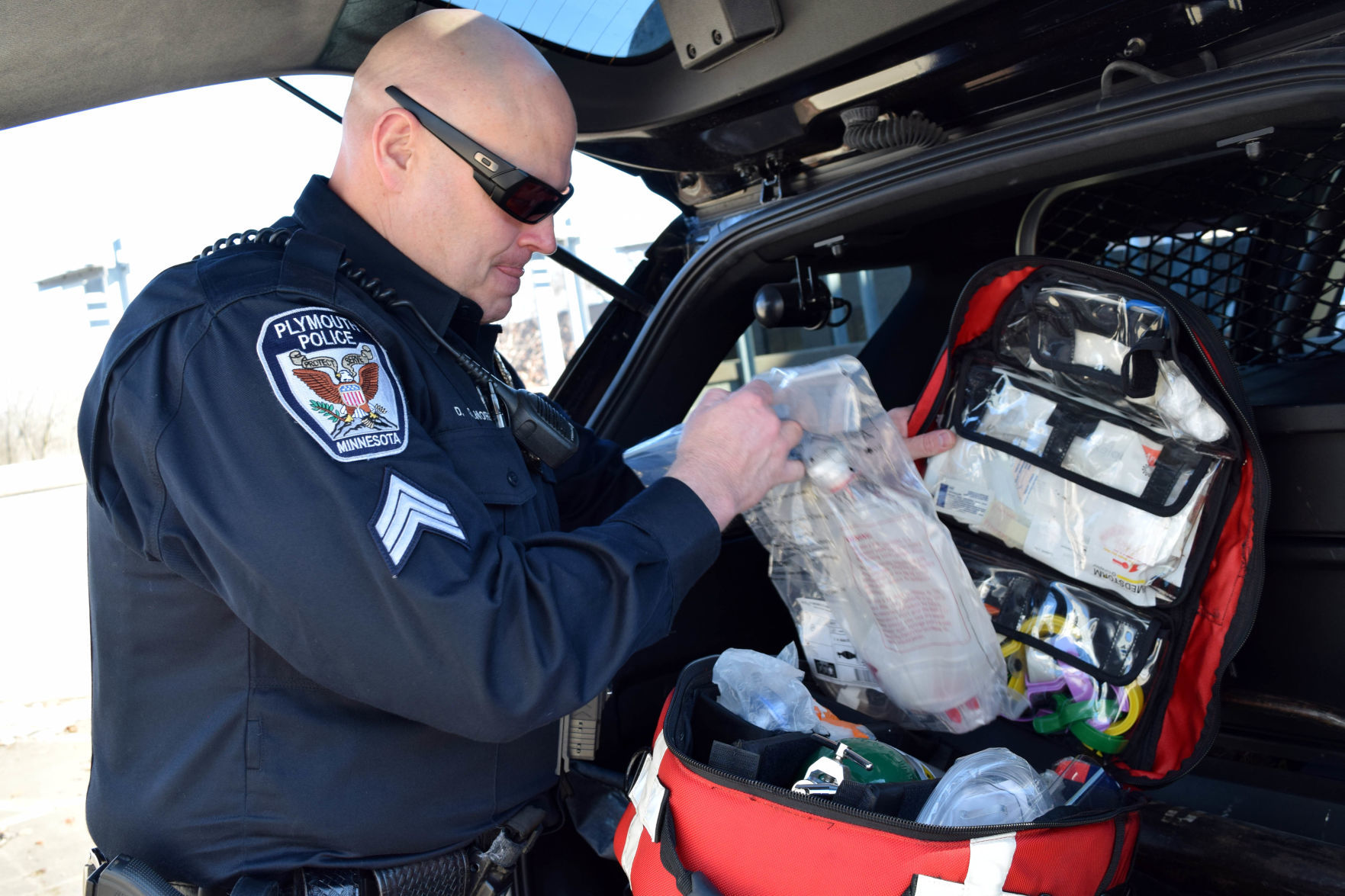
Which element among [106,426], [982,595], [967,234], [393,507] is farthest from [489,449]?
[967,234]

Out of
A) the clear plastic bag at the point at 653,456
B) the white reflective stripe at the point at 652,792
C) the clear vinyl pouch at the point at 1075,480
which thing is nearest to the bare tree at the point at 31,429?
the clear plastic bag at the point at 653,456

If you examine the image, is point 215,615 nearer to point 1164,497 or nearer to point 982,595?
point 982,595

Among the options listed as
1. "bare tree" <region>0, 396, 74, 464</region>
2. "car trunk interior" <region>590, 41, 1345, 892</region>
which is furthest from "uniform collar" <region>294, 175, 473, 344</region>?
"bare tree" <region>0, 396, 74, 464</region>

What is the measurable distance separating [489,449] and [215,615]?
362mm

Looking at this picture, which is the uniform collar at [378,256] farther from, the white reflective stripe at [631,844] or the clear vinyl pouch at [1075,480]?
the clear vinyl pouch at [1075,480]

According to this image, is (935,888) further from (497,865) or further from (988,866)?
(497,865)

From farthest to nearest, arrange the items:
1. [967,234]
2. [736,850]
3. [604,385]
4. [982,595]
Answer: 1. [604,385]
2. [967,234]
3. [982,595]
4. [736,850]

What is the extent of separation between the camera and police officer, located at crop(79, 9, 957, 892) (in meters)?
0.88

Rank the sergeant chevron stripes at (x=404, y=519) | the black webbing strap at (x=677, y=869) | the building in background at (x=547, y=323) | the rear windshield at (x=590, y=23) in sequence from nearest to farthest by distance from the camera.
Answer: the sergeant chevron stripes at (x=404, y=519), the black webbing strap at (x=677, y=869), the rear windshield at (x=590, y=23), the building in background at (x=547, y=323)

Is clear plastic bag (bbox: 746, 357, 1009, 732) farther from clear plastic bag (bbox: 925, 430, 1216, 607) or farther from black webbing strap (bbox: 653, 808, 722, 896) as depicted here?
black webbing strap (bbox: 653, 808, 722, 896)

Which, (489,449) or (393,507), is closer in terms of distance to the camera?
(393,507)

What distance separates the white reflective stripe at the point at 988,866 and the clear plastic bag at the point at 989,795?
0.07m

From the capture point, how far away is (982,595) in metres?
1.50

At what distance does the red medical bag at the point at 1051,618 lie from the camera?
96 centimetres
